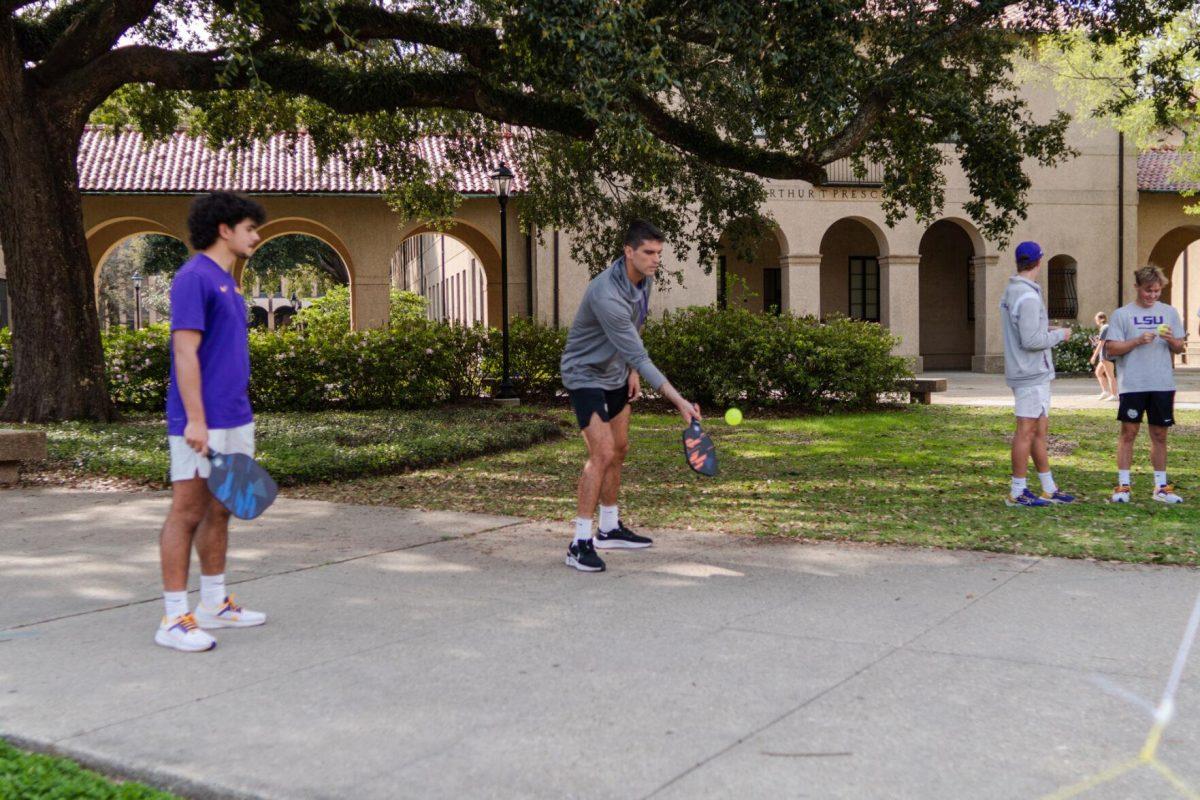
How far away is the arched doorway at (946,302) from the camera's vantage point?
100ft

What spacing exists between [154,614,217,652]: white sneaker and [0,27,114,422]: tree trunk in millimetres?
9450

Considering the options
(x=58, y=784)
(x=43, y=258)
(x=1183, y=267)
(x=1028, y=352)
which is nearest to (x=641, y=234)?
(x=1028, y=352)

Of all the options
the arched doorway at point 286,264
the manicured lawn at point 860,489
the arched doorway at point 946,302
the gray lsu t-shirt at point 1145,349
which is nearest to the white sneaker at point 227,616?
the manicured lawn at point 860,489

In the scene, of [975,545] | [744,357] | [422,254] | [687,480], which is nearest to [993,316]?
[744,357]

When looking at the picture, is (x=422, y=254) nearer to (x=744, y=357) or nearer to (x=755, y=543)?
(x=744, y=357)

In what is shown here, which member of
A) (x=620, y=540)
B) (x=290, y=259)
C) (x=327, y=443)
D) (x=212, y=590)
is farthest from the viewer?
(x=290, y=259)

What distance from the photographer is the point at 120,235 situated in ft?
86.9

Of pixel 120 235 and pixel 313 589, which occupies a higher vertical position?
pixel 120 235

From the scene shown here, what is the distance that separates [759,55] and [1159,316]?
3.41 metres

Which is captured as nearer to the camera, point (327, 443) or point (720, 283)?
point (327, 443)

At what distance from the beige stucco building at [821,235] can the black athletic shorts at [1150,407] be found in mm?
13881

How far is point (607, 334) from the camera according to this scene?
18.1 feet

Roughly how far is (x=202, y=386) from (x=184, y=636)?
0.95 m

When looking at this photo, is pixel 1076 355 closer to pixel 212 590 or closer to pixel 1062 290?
pixel 1062 290
